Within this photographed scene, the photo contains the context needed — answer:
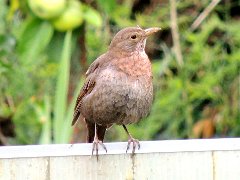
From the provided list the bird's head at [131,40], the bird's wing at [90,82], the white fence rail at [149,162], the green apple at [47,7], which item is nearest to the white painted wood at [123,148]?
the white fence rail at [149,162]

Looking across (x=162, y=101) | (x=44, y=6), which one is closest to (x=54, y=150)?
(x=44, y=6)

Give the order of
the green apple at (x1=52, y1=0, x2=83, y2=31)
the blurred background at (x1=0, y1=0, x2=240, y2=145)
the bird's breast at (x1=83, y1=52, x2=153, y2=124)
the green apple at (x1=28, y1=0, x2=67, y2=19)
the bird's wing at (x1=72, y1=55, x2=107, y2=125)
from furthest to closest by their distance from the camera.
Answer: the blurred background at (x1=0, y1=0, x2=240, y2=145), the green apple at (x1=52, y1=0, x2=83, y2=31), the green apple at (x1=28, y1=0, x2=67, y2=19), the bird's wing at (x1=72, y1=55, x2=107, y2=125), the bird's breast at (x1=83, y1=52, x2=153, y2=124)

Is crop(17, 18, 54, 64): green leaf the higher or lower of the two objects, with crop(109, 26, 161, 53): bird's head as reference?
higher

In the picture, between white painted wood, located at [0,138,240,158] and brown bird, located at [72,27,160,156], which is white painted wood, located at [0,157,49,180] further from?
brown bird, located at [72,27,160,156]

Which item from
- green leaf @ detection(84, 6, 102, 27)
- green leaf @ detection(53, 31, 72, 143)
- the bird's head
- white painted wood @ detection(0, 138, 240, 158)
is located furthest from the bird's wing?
green leaf @ detection(84, 6, 102, 27)

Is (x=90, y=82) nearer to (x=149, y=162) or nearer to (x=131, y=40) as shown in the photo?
(x=131, y=40)

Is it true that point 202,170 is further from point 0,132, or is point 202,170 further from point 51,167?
point 0,132
